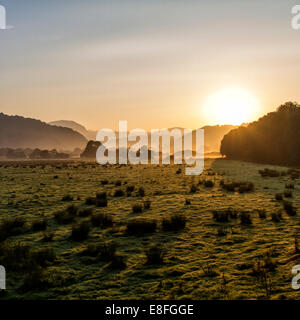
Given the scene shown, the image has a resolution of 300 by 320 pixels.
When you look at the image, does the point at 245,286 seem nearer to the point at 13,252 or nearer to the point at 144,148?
the point at 13,252

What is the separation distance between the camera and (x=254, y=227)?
35.2ft

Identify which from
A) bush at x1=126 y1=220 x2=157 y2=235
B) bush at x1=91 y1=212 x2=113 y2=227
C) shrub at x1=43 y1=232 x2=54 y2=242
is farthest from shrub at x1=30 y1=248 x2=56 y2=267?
bush at x1=91 y1=212 x2=113 y2=227

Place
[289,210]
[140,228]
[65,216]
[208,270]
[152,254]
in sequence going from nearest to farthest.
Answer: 1. [208,270]
2. [152,254]
3. [140,228]
4. [65,216]
5. [289,210]

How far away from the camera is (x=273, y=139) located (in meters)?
57.2

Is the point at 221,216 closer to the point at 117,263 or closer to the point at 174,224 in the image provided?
the point at 174,224

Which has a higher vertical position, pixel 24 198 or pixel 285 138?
pixel 285 138

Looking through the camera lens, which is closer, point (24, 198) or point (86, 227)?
point (86, 227)

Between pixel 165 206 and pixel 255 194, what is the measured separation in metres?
6.97

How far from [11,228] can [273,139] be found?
5580cm

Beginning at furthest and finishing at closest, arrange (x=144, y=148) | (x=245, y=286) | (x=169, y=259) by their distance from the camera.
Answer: (x=144, y=148), (x=169, y=259), (x=245, y=286)

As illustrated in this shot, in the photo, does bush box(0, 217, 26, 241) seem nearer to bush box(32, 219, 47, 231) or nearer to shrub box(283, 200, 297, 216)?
bush box(32, 219, 47, 231)

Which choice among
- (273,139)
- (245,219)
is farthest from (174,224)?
(273,139)

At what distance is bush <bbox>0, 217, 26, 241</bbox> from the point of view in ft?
32.8
